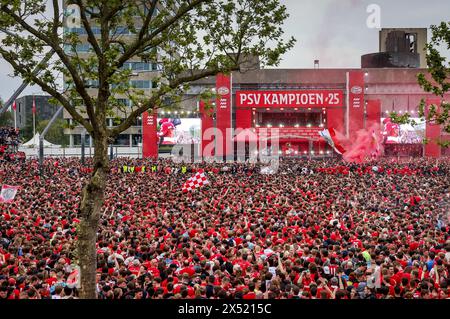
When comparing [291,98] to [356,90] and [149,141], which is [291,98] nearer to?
[356,90]

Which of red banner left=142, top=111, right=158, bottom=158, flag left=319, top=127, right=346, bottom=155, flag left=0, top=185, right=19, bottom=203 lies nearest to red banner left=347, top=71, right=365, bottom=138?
flag left=319, top=127, right=346, bottom=155

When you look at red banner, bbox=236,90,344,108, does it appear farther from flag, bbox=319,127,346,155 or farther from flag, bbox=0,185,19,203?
flag, bbox=0,185,19,203

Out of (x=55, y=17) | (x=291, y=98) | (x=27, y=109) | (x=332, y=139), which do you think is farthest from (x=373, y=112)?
(x=27, y=109)

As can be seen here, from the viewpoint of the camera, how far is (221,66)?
8.91 m

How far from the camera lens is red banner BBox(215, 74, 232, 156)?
45.6 m

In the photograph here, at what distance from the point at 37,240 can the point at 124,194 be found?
10136 mm

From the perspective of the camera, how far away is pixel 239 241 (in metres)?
12.6

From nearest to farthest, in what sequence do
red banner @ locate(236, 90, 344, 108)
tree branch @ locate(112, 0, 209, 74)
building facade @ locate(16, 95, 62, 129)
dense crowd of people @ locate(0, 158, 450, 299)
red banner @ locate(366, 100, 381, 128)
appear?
tree branch @ locate(112, 0, 209, 74)
dense crowd of people @ locate(0, 158, 450, 299)
red banner @ locate(236, 90, 344, 108)
red banner @ locate(366, 100, 381, 128)
building facade @ locate(16, 95, 62, 129)

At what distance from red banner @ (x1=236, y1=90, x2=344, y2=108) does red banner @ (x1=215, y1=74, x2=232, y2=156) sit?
2183mm

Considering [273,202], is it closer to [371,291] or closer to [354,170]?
[371,291]

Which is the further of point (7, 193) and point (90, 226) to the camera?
point (7, 193)

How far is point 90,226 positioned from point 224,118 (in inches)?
1514

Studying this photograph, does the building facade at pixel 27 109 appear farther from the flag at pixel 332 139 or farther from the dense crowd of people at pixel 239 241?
the dense crowd of people at pixel 239 241
